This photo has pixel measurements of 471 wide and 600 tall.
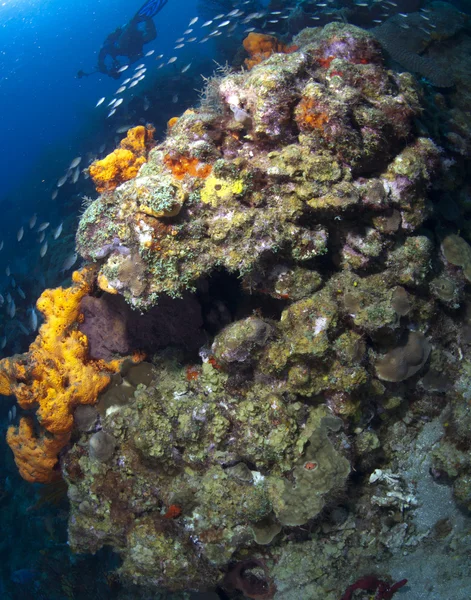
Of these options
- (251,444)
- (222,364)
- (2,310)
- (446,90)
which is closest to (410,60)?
(446,90)

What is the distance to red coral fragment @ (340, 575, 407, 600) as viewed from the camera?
4.42m

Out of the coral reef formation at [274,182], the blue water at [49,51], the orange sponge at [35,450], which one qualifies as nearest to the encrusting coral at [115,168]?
the coral reef formation at [274,182]

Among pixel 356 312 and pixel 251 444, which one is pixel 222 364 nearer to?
pixel 251 444

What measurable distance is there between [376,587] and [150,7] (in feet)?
92.0

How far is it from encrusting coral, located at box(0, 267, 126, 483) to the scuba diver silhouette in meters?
21.9

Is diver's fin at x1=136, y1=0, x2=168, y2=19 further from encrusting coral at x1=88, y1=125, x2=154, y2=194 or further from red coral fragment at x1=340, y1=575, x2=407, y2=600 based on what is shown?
red coral fragment at x1=340, y1=575, x2=407, y2=600

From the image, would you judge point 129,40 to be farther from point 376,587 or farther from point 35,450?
point 376,587

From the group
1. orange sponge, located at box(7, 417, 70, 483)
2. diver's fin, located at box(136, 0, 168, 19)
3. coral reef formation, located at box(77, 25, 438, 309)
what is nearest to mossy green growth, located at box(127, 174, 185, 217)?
coral reef formation, located at box(77, 25, 438, 309)

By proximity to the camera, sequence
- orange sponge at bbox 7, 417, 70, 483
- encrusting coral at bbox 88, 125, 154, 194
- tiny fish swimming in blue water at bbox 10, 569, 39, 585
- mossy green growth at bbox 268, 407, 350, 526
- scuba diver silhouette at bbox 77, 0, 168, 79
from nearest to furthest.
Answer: mossy green growth at bbox 268, 407, 350, 526
orange sponge at bbox 7, 417, 70, 483
encrusting coral at bbox 88, 125, 154, 194
tiny fish swimming in blue water at bbox 10, 569, 39, 585
scuba diver silhouette at bbox 77, 0, 168, 79

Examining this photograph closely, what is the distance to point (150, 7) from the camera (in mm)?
21547

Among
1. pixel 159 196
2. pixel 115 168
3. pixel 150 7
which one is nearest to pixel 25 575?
pixel 115 168

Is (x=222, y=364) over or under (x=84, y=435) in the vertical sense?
over

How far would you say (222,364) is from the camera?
475cm

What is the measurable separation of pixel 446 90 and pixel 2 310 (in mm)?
18006
